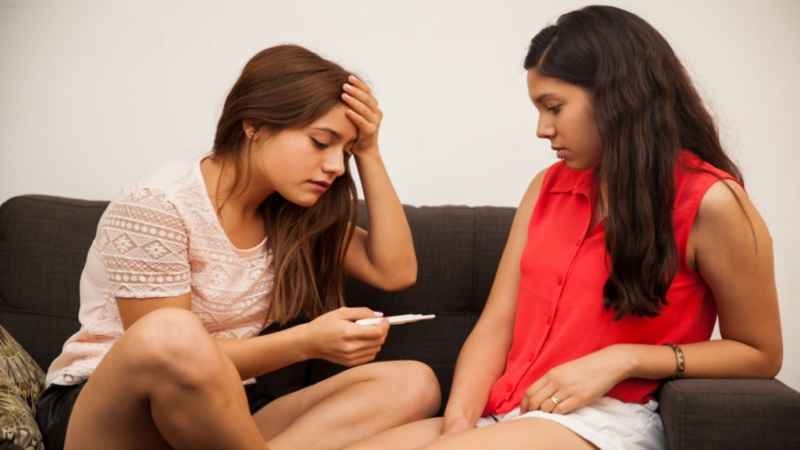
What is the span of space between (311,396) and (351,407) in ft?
0.41

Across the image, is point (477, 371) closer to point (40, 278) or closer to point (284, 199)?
point (284, 199)

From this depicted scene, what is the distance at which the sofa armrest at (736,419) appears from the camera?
1531 millimetres

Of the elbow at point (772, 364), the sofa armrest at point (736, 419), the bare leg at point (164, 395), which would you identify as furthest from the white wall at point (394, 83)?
the bare leg at point (164, 395)

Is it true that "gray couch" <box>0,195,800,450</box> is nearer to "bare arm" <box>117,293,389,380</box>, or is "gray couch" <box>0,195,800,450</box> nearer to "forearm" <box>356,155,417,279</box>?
"forearm" <box>356,155,417,279</box>

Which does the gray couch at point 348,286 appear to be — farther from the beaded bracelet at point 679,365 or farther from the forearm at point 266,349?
the beaded bracelet at point 679,365

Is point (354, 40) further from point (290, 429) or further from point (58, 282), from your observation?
point (290, 429)

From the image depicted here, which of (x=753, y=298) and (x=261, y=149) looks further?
(x=261, y=149)

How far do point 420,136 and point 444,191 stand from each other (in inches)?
6.6

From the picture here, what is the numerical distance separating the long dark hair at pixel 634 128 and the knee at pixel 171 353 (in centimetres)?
75

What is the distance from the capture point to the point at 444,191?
256 cm

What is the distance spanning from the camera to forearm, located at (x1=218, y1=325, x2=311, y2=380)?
66.4 inches

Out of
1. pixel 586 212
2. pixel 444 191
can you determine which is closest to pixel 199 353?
pixel 586 212

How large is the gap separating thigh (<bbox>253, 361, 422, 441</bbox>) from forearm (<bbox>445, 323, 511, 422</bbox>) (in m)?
0.13

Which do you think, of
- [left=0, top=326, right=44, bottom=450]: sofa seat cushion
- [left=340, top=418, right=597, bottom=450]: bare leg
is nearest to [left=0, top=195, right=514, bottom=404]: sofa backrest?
[left=0, top=326, right=44, bottom=450]: sofa seat cushion
